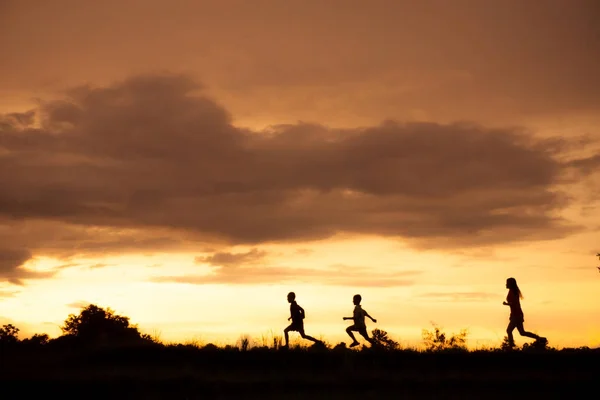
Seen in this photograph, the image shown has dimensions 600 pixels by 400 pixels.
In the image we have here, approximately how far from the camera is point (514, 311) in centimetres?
2647

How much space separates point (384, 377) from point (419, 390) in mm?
1354

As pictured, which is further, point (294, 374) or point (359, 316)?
point (359, 316)

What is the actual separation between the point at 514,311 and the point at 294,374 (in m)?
8.32

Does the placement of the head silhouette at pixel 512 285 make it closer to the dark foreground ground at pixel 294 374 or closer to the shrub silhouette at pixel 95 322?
the dark foreground ground at pixel 294 374

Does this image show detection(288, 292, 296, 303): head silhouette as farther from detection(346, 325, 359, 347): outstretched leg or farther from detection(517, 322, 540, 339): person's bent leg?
detection(517, 322, 540, 339): person's bent leg

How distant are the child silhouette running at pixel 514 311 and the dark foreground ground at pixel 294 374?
1.22 m

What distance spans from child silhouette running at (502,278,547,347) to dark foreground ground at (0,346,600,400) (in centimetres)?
122

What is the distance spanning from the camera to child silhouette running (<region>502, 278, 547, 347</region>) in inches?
1041

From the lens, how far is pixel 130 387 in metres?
21.8

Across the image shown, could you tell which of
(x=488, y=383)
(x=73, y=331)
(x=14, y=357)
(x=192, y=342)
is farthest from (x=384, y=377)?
(x=73, y=331)

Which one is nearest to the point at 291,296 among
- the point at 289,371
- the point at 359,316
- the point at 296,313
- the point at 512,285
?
the point at 296,313

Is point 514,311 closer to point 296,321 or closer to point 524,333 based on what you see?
point 524,333

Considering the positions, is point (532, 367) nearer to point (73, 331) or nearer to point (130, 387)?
point (130, 387)

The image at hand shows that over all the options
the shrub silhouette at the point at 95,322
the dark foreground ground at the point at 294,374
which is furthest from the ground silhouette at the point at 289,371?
the shrub silhouette at the point at 95,322
